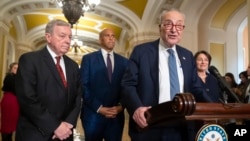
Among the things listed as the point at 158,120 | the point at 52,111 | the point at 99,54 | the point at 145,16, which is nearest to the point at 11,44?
the point at 145,16

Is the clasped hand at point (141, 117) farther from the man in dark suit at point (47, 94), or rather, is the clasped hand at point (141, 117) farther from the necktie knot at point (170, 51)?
the man in dark suit at point (47, 94)

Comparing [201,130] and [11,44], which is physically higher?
[11,44]

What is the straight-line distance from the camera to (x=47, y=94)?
7.54 feet

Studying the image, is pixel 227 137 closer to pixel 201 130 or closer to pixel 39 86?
pixel 201 130

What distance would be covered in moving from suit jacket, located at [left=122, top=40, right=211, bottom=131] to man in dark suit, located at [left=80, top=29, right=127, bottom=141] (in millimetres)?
1190

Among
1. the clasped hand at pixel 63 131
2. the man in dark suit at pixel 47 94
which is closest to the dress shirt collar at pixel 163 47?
the man in dark suit at pixel 47 94

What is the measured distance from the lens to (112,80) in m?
3.23

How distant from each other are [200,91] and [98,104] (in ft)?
4.46

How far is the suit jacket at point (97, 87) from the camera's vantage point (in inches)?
125

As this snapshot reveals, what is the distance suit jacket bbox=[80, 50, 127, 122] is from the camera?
3184 millimetres

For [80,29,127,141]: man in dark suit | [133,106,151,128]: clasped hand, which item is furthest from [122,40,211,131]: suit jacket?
[80,29,127,141]: man in dark suit

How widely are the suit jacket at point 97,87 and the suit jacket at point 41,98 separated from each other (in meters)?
0.74

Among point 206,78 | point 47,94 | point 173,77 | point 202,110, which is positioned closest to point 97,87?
point 47,94

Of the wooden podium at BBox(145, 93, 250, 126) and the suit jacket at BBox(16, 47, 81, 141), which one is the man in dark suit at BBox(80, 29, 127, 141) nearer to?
the suit jacket at BBox(16, 47, 81, 141)
